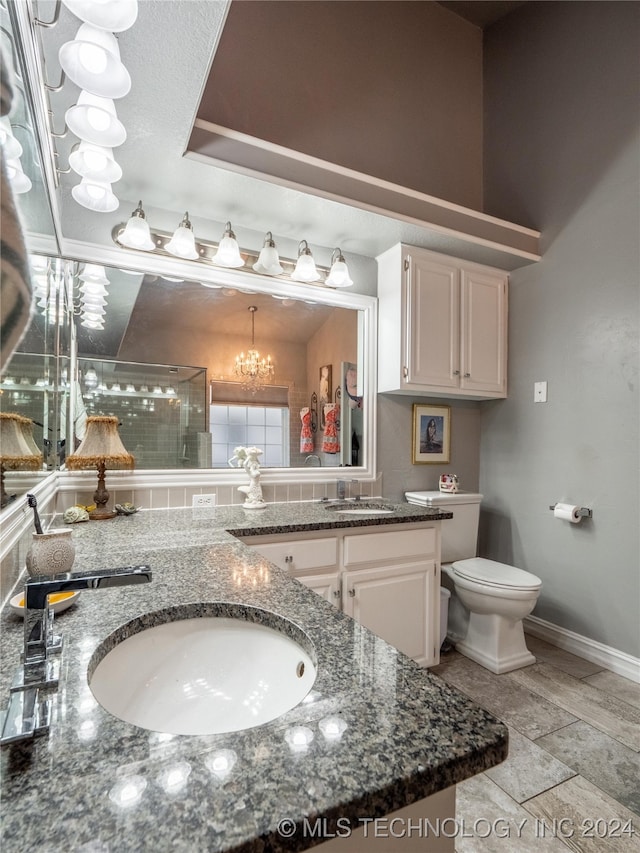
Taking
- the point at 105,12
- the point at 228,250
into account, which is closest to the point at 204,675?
the point at 105,12

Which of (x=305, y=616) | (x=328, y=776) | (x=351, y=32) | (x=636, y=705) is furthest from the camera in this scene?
(x=351, y=32)

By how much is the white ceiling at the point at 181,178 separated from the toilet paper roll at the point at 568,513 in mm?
1557

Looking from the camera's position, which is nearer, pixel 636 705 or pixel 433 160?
pixel 636 705

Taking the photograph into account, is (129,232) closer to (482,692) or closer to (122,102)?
(122,102)

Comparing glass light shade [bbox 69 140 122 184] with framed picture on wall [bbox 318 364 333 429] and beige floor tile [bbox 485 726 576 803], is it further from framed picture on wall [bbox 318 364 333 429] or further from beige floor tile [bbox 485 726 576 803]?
beige floor tile [bbox 485 726 576 803]

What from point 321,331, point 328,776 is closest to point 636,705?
point 328,776

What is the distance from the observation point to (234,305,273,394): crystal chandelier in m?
2.33

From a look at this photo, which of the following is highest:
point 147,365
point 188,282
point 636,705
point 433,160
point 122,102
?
point 433,160

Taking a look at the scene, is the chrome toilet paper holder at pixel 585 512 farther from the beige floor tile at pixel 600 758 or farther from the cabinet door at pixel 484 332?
the beige floor tile at pixel 600 758

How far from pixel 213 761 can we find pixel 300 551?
4.43ft

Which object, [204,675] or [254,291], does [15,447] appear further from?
[254,291]

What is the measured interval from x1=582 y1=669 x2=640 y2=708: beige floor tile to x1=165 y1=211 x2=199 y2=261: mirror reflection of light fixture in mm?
2860

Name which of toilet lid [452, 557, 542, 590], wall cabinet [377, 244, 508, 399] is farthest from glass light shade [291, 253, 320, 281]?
toilet lid [452, 557, 542, 590]

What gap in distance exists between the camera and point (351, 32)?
2.49 metres
